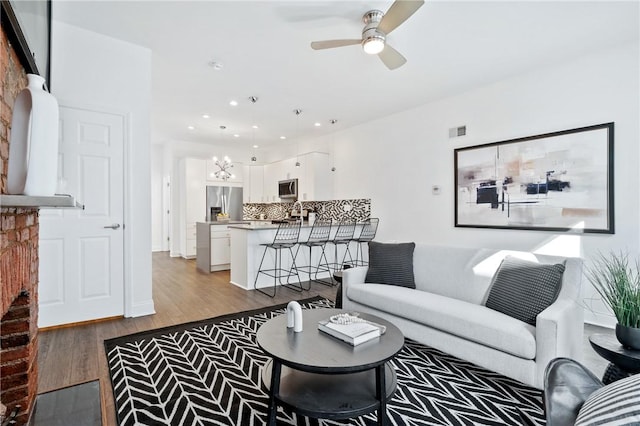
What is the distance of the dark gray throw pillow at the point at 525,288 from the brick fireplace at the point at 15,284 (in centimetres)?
274

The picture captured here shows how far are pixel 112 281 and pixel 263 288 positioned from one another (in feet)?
6.45

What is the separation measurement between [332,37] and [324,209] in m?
4.26

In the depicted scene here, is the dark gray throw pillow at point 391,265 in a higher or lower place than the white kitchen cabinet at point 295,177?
lower

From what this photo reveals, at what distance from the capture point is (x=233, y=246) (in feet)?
16.9

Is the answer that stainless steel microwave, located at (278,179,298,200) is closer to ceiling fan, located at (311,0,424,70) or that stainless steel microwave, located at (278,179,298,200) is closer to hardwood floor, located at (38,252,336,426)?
hardwood floor, located at (38,252,336,426)

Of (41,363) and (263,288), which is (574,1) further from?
(41,363)

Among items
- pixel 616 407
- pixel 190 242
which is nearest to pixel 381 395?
pixel 616 407

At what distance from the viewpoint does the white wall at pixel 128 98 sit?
309 centimetres

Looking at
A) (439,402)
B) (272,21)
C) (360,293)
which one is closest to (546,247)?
(360,293)

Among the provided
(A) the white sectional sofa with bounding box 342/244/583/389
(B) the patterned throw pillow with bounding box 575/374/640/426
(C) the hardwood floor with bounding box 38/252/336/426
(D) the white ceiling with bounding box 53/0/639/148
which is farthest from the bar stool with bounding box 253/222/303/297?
(B) the patterned throw pillow with bounding box 575/374/640/426

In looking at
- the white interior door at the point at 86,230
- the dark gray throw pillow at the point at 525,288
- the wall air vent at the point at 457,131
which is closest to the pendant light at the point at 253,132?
the white interior door at the point at 86,230

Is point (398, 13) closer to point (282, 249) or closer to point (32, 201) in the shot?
point (32, 201)

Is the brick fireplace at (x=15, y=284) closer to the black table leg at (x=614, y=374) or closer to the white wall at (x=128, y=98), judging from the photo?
the white wall at (x=128, y=98)

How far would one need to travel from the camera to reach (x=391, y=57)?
294cm
